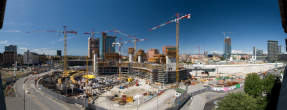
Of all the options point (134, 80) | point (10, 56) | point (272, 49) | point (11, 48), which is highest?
point (272, 49)

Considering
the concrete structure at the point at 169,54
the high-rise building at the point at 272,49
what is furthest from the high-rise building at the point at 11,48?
the high-rise building at the point at 272,49

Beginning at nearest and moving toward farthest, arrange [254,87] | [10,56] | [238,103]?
1. [238,103]
2. [254,87]
3. [10,56]

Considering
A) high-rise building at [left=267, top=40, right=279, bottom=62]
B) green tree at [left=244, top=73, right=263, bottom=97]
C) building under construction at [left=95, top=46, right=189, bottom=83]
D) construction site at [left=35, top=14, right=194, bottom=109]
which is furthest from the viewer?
high-rise building at [left=267, top=40, right=279, bottom=62]

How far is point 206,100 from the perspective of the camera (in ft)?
56.6

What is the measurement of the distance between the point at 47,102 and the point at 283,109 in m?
19.6

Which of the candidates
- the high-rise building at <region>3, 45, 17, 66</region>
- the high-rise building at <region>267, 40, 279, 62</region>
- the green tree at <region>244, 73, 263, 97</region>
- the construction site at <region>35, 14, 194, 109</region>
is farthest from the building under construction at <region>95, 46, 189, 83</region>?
the high-rise building at <region>267, 40, 279, 62</region>

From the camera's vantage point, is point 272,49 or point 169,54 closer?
Result: point 169,54

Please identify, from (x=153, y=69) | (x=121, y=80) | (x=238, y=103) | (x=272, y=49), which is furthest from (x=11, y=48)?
(x=272, y=49)

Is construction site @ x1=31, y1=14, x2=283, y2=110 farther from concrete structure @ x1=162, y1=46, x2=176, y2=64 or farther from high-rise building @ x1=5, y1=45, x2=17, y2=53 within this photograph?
high-rise building @ x1=5, y1=45, x2=17, y2=53

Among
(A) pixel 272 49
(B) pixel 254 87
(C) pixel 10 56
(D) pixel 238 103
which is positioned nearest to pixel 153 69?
(B) pixel 254 87

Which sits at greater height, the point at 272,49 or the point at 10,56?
the point at 272,49

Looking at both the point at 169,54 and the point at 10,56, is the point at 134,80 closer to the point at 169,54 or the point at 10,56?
the point at 169,54

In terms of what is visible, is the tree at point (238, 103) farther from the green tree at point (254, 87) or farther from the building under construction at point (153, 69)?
the building under construction at point (153, 69)

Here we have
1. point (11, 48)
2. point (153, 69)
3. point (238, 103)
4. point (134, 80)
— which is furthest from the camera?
point (11, 48)
